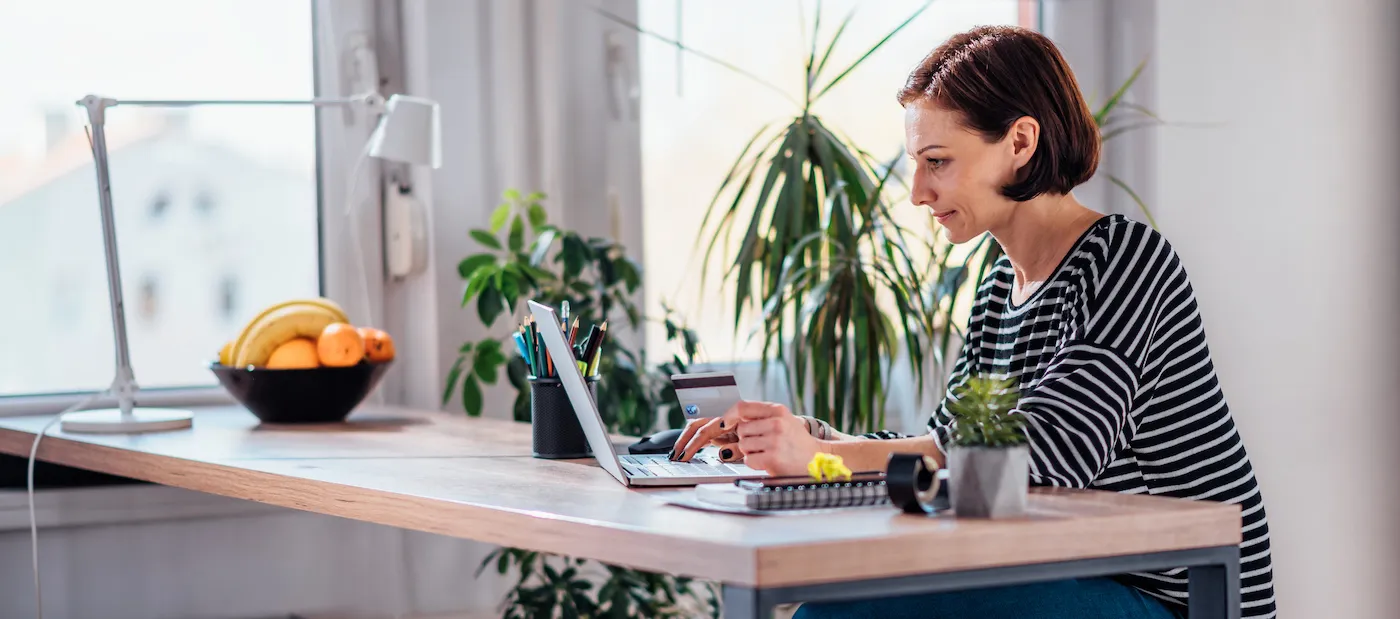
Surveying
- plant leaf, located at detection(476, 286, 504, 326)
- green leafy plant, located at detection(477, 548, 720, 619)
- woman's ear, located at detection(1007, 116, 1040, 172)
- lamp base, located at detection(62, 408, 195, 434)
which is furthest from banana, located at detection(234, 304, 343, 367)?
woman's ear, located at detection(1007, 116, 1040, 172)

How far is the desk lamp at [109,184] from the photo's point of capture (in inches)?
78.5

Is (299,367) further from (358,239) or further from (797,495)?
(797,495)

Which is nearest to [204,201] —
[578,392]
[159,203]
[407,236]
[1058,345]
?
[159,203]

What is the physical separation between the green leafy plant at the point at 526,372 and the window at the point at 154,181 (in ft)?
1.25

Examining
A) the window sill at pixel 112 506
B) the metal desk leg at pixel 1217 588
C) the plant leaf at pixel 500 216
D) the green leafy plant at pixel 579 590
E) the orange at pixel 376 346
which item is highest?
the plant leaf at pixel 500 216

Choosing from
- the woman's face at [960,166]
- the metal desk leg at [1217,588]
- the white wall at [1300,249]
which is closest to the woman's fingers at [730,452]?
the woman's face at [960,166]

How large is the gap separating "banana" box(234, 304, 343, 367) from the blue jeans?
1090 mm

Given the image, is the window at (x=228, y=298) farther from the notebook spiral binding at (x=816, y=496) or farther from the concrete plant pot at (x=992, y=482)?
the concrete plant pot at (x=992, y=482)

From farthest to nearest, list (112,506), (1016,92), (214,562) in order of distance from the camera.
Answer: (214,562) < (112,506) < (1016,92)

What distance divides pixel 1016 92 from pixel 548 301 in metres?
1.04

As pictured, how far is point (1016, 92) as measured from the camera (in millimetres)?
1519

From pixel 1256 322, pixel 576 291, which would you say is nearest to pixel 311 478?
pixel 576 291

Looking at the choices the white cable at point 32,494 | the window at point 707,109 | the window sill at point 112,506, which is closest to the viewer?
the white cable at point 32,494

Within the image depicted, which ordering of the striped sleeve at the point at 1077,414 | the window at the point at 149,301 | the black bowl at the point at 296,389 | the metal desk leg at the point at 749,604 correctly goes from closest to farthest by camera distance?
the metal desk leg at the point at 749,604
the striped sleeve at the point at 1077,414
the black bowl at the point at 296,389
the window at the point at 149,301
